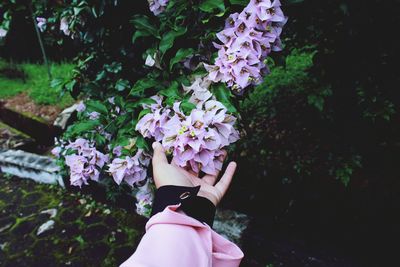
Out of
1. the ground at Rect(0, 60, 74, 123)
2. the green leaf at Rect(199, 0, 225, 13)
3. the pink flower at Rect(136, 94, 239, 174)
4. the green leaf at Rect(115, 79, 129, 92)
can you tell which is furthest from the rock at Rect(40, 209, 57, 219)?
the green leaf at Rect(199, 0, 225, 13)

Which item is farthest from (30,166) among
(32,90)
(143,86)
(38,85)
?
(143,86)

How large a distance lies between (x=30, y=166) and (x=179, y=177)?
119 inches

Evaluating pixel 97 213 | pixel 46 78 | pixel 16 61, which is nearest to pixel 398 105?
pixel 97 213

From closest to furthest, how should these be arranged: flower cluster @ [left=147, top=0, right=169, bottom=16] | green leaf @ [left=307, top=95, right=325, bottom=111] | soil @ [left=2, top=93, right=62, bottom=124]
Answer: flower cluster @ [left=147, top=0, right=169, bottom=16] → green leaf @ [left=307, top=95, right=325, bottom=111] → soil @ [left=2, top=93, right=62, bottom=124]

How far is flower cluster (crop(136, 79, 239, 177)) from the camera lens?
4.33 ft

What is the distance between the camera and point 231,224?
290 cm

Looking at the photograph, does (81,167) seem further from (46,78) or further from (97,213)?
(46,78)

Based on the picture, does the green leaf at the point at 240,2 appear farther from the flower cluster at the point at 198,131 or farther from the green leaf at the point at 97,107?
the green leaf at the point at 97,107

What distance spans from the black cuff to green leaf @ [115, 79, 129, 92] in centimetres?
76

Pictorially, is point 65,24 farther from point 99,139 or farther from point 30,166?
point 30,166

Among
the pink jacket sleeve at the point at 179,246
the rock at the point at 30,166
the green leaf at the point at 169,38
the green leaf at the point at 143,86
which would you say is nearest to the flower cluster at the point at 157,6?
the green leaf at the point at 169,38

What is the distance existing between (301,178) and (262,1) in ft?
6.01

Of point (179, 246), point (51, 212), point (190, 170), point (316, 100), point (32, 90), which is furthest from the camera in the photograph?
point (32, 90)

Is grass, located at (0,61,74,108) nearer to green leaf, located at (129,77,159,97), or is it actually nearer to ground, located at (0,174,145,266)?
ground, located at (0,174,145,266)
